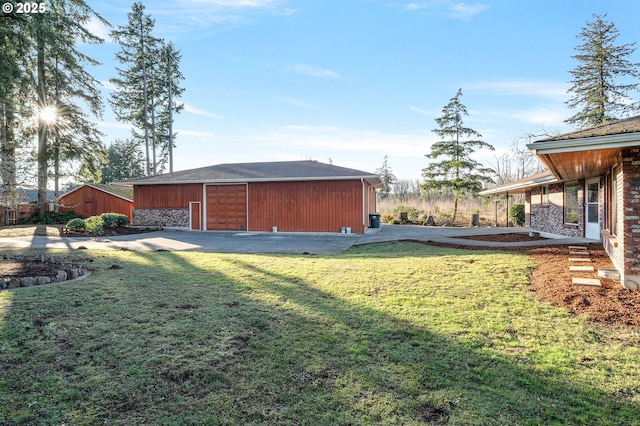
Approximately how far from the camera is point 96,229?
14.6 m

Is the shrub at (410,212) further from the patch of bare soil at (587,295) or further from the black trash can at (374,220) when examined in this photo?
the patch of bare soil at (587,295)

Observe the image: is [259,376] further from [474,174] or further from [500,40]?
[474,174]

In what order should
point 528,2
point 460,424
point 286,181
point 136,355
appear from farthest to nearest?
point 286,181 → point 528,2 → point 136,355 → point 460,424

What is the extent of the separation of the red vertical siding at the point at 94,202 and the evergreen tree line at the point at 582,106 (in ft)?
58.2

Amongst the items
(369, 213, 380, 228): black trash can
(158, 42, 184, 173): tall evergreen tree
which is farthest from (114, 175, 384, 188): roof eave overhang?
(158, 42, 184, 173): tall evergreen tree

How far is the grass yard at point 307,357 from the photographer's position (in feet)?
7.70

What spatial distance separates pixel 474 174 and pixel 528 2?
45.2ft

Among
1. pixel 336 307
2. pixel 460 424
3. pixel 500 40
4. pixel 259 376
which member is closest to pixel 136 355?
pixel 259 376

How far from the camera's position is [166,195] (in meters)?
18.7

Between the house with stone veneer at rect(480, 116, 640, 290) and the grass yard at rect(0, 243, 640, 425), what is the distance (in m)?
1.83
